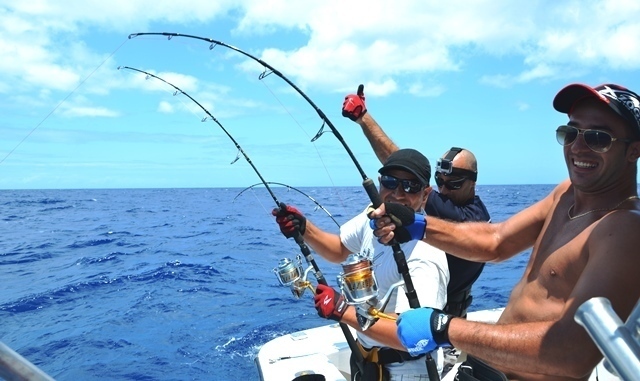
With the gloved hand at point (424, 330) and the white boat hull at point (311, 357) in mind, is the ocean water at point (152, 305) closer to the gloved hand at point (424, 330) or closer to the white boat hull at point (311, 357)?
the white boat hull at point (311, 357)

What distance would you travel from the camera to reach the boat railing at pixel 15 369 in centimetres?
72

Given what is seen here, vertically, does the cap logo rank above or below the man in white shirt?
above

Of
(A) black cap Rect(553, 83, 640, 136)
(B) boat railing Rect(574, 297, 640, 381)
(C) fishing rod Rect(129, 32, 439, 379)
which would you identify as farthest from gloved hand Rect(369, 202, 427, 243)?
(B) boat railing Rect(574, 297, 640, 381)

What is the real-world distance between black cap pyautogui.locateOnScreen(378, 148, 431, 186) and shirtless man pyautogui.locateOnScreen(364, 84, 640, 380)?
60 cm

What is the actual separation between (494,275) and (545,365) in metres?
8.68

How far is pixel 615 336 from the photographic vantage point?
0.71m

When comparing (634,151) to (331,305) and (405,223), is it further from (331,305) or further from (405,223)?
(331,305)

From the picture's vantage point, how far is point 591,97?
1.71 metres

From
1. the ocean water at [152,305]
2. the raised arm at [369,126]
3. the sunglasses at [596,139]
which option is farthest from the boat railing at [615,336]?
the ocean water at [152,305]

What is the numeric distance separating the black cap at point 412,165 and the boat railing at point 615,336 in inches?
67.3

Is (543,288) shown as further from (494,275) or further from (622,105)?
(494,275)

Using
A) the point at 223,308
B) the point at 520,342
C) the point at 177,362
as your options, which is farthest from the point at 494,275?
→ the point at 520,342

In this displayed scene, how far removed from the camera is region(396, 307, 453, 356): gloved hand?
1687mm

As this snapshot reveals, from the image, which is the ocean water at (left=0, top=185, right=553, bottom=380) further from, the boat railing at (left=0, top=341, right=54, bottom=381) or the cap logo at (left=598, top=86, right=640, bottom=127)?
the boat railing at (left=0, top=341, right=54, bottom=381)
